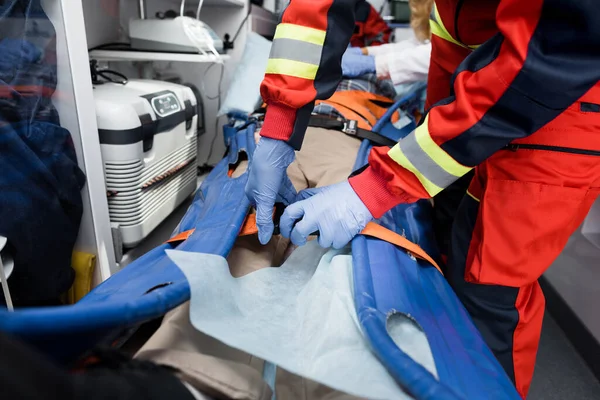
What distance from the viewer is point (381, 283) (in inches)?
20.6

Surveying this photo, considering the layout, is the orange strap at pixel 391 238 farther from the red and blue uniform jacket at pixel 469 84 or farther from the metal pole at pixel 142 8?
the metal pole at pixel 142 8

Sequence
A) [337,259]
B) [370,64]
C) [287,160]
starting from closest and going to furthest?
1. [337,259]
2. [287,160]
3. [370,64]

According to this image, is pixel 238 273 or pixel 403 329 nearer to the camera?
pixel 403 329

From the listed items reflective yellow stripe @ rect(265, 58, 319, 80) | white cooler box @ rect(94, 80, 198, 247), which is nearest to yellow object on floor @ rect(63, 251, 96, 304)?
white cooler box @ rect(94, 80, 198, 247)

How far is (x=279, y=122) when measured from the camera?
676 mm

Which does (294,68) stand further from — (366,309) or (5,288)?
(5,288)

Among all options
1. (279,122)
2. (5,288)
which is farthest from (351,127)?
(5,288)

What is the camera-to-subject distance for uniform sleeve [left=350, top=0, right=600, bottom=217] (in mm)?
477

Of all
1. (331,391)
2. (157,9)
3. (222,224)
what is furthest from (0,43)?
(157,9)

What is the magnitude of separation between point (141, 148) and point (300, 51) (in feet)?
1.55

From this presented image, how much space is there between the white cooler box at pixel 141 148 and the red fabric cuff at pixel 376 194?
0.54 meters

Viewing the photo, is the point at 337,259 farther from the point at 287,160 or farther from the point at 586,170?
Answer: the point at 586,170

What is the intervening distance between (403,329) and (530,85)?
345 millimetres

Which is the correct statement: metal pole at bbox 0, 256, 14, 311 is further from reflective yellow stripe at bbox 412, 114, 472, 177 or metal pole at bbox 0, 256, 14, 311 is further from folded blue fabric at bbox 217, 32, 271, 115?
folded blue fabric at bbox 217, 32, 271, 115
